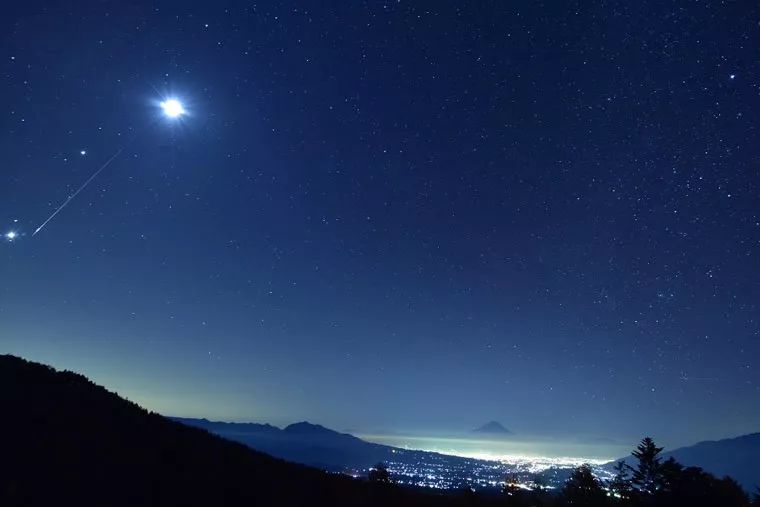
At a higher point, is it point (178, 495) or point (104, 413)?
point (104, 413)

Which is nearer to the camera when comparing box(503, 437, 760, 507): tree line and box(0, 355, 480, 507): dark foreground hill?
box(0, 355, 480, 507): dark foreground hill

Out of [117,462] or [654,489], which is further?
[654,489]

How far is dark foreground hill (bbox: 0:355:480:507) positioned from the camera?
11680mm

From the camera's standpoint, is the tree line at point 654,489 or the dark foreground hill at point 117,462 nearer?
the dark foreground hill at point 117,462

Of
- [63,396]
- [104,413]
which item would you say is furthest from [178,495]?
[63,396]

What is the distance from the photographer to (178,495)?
1323 cm

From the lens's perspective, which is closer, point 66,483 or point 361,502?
point 66,483

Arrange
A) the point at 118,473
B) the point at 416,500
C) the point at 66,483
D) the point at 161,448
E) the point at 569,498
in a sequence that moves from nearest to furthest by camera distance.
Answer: the point at 66,483 → the point at 118,473 → the point at 161,448 → the point at 416,500 → the point at 569,498

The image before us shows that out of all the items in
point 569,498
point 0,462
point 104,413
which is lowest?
point 569,498

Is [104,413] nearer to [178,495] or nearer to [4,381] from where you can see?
[4,381]

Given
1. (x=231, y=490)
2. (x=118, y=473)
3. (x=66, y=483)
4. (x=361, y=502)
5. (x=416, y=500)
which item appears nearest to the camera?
(x=66, y=483)

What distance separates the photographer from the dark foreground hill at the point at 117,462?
11.7m

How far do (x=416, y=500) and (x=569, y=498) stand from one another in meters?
19.3

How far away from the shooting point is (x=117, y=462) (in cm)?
1398
